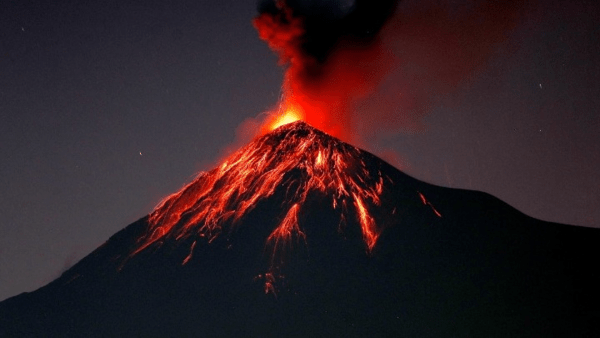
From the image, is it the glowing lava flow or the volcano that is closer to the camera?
the volcano

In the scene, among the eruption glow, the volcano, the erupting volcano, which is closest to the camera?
the volcano

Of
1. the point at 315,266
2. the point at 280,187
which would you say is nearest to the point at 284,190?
the point at 280,187

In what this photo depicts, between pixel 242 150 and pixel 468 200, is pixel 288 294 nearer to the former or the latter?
pixel 242 150

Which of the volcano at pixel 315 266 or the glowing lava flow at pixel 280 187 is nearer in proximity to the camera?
the volcano at pixel 315 266

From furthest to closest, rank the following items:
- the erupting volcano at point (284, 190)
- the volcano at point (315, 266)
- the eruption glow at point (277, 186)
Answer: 1. the eruption glow at point (277, 186)
2. the erupting volcano at point (284, 190)
3. the volcano at point (315, 266)

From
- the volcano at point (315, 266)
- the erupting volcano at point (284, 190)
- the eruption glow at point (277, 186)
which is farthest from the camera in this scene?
the eruption glow at point (277, 186)

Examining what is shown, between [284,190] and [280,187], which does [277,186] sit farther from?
[284,190]
